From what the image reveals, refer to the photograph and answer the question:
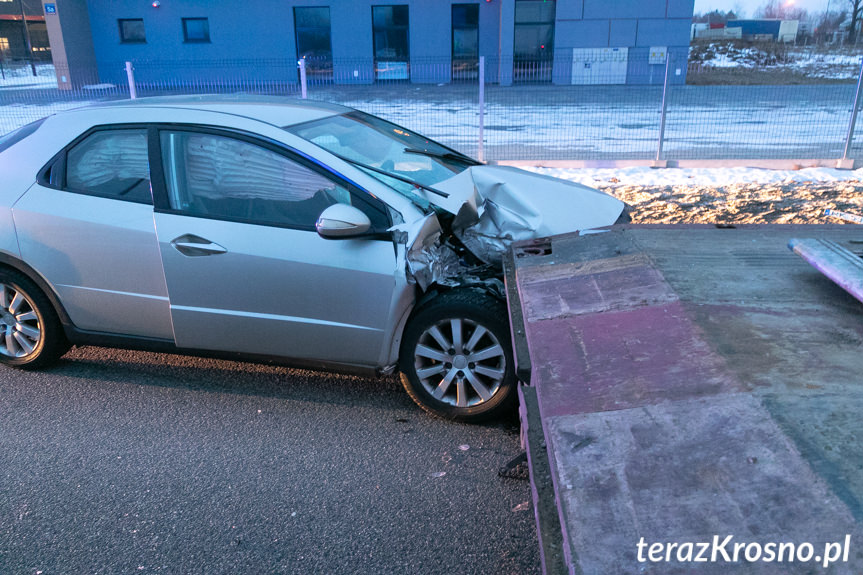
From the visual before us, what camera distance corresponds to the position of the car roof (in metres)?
Answer: 3.88

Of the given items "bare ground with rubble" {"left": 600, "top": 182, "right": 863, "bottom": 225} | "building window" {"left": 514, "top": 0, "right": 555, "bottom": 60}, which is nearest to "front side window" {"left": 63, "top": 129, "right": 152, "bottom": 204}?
"bare ground with rubble" {"left": 600, "top": 182, "right": 863, "bottom": 225}

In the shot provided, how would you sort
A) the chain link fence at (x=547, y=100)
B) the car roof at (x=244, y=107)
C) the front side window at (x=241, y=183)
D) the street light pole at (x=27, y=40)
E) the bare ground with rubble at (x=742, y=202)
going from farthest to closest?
the street light pole at (x=27, y=40) < the chain link fence at (x=547, y=100) < the bare ground with rubble at (x=742, y=202) < the car roof at (x=244, y=107) < the front side window at (x=241, y=183)

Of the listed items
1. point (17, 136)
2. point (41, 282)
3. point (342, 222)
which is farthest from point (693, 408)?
point (17, 136)

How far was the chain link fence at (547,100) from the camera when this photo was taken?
39.3 feet

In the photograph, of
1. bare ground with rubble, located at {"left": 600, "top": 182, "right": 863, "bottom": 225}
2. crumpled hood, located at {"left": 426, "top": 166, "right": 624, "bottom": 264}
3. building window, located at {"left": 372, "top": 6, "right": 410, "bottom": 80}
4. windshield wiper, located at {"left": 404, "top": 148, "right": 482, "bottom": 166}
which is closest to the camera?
crumpled hood, located at {"left": 426, "top": 166, "right": 624, "bottom": 264}

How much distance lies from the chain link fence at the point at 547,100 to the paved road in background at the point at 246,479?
309 inches

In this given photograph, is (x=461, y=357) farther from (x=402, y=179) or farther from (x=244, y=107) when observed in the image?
(x=244, y=107)

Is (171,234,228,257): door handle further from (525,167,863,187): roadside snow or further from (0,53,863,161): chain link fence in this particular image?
(0,53,863,161): chain link fence

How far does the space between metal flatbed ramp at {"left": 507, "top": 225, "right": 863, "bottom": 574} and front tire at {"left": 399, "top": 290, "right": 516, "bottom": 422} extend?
0.36 m

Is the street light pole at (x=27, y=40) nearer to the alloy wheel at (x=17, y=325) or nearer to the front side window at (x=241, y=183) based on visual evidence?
the alloy wheel at (x=17, y=325)

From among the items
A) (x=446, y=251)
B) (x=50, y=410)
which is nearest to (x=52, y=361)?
(x=50, y=410)

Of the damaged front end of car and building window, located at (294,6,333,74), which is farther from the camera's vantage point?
building window, located at (294,6,333,74)

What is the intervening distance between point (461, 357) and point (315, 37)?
26936 millimetres

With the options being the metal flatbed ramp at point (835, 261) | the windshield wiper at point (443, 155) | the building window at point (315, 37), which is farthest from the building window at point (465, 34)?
the metal flatbed ramp at point (835, 261)
